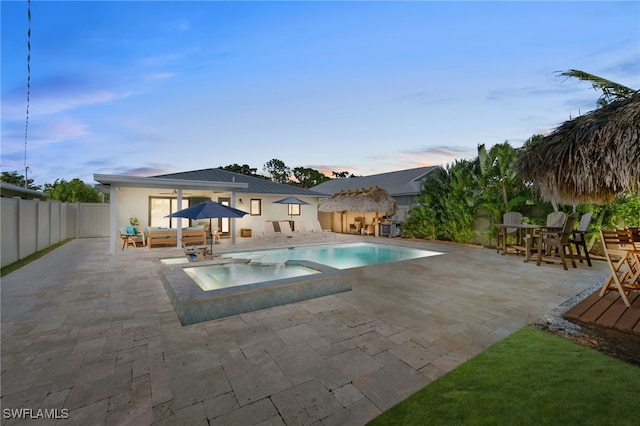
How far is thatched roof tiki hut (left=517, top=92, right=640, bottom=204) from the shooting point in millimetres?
3604

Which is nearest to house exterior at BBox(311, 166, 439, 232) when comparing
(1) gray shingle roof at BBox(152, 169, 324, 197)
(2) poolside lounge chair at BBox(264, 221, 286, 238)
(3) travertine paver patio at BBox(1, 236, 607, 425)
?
(1) gray shingle roof at BBox(152, 169, 324, 197)

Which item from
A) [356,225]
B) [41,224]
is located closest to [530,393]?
[41,224]

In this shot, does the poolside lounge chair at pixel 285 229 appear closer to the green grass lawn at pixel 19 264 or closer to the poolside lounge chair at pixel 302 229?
the poolside lounge chair at pixel 302 229

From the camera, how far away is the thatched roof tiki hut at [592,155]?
3.60 m

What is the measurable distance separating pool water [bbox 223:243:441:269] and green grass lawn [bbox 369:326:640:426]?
715 cm

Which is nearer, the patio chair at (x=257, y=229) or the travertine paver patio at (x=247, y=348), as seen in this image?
the travertine paver patio at (x=247, y=348)

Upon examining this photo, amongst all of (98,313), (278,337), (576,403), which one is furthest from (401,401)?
(98,313)

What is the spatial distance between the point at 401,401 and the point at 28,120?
14.5m

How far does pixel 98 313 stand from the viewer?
4758 millimetres

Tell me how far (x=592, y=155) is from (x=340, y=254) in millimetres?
9328

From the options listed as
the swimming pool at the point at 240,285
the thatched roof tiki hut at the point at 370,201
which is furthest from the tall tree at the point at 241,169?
the swimming pool at the point at 240,285

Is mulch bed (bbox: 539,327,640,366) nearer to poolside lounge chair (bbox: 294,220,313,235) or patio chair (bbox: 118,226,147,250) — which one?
patio chair (bbox: 118,226,147,250)

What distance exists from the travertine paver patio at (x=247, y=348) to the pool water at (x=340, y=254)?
4328 millimetres

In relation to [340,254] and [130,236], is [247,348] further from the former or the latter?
[130,236]
